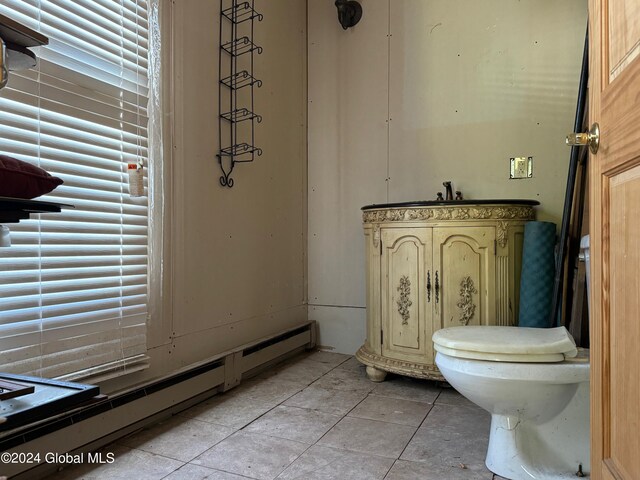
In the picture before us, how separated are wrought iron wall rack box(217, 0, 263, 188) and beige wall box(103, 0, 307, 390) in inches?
2.0

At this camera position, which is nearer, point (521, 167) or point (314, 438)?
point (314, 438)

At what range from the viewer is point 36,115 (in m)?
1.39

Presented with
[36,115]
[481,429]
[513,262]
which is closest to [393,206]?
[513,262]

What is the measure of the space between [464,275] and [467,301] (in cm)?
12

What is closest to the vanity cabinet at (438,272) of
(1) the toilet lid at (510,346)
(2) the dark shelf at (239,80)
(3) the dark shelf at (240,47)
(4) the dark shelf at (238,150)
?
(1) the toilet lid at (510,346)

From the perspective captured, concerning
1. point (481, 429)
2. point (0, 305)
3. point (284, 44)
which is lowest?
point (481, 429)

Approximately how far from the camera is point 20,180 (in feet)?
2.31

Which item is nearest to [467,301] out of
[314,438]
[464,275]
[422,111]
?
[464,275]

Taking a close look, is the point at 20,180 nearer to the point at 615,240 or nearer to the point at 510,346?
the point at 615,240

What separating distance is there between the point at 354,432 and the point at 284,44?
2244 millimetres

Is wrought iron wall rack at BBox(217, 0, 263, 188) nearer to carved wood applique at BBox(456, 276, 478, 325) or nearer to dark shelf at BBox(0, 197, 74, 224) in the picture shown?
carved wood applique at BBox(456, 276, 478, 325)

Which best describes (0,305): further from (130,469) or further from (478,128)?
(478,128)

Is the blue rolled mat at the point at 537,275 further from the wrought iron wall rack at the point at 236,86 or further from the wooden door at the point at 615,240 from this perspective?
the wrought iron wall rack at the point at 236,86

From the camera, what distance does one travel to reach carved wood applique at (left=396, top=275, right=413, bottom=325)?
220cm
